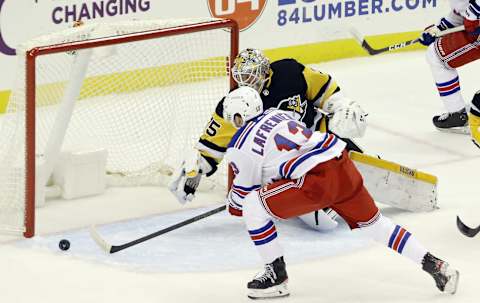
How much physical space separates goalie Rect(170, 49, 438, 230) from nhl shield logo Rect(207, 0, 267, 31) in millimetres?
2174

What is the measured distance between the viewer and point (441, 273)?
5.50 metres

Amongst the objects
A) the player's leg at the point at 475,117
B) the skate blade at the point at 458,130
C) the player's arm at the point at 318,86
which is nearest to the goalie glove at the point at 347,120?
the player's arm at the point at 318,86

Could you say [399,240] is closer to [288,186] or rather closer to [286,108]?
[288,186]

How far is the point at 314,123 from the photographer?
644 cm

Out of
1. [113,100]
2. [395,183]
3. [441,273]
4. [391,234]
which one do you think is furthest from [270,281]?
[113,100]

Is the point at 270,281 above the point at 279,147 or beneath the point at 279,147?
beneath

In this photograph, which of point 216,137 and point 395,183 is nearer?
point 216,137

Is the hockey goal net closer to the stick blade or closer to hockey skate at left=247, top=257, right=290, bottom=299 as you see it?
the stick blade

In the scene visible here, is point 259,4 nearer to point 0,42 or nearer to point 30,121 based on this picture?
point 0,42

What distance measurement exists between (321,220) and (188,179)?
576mm

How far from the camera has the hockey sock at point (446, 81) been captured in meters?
7.73

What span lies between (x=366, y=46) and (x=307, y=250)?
2.40 meters

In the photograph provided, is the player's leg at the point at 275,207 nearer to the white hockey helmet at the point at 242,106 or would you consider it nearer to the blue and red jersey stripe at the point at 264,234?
the blue and red jersey stripe at the point at 264,234

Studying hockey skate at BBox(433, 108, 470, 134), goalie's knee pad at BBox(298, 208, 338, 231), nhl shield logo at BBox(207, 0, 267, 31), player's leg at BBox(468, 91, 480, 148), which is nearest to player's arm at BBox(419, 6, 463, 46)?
hockey skate at BBox(433, 108, 470, 134)
